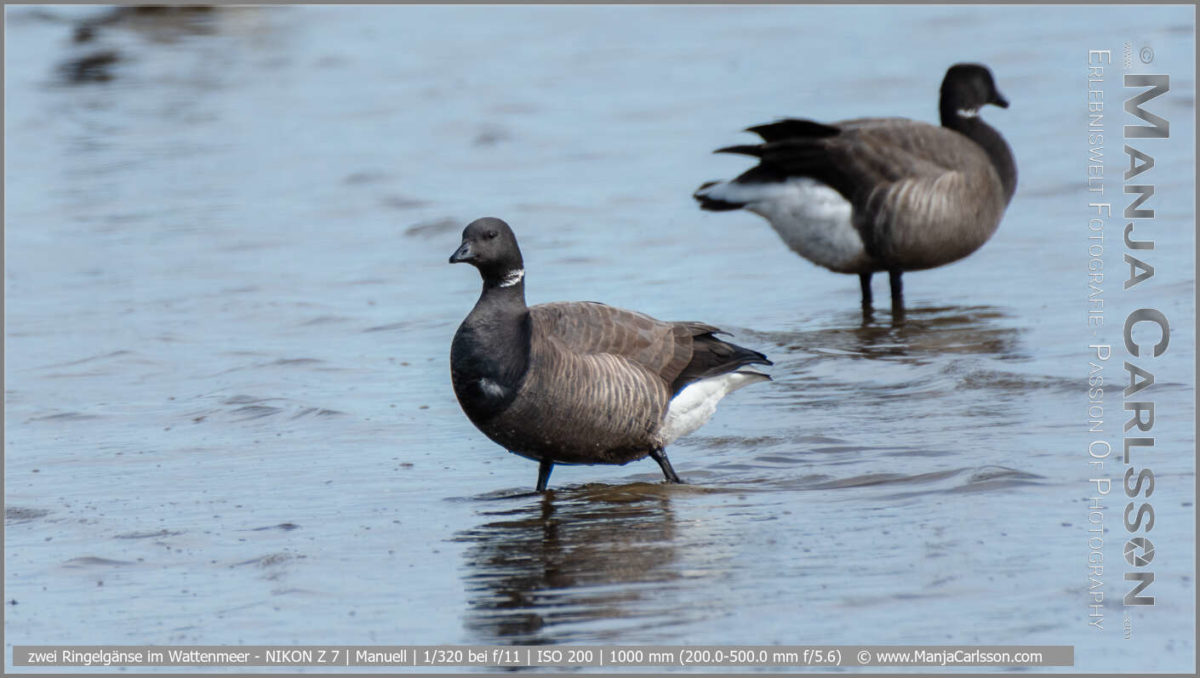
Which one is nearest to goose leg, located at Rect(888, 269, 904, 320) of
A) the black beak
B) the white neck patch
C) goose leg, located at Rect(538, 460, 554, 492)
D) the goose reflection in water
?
the goose reflection in water

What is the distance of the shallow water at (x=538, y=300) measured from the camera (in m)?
5.54

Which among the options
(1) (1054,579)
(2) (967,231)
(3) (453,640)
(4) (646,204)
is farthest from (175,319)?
(1) (1054,579)

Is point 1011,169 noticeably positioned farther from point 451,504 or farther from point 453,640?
point 453,640

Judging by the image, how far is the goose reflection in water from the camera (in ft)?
17.3

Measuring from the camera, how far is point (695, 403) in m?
7.33

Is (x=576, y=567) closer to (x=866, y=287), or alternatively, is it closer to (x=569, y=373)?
(x=569, y=373)

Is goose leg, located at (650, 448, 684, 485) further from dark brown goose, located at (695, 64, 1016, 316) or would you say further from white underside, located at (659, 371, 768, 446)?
dark brown goose, located at (695, 64, 1016, 316)

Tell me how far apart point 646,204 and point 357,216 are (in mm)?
2759

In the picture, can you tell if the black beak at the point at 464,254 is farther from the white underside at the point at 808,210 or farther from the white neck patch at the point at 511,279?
the white underside at the point at 808,210

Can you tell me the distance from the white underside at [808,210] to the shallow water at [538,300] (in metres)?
0.54

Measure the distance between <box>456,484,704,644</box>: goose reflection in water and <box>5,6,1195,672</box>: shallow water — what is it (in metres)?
0.02

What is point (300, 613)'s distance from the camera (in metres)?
5.51

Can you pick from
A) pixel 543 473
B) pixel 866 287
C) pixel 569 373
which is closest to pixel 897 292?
pixel 866 287

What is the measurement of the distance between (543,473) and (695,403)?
32.2 inches
